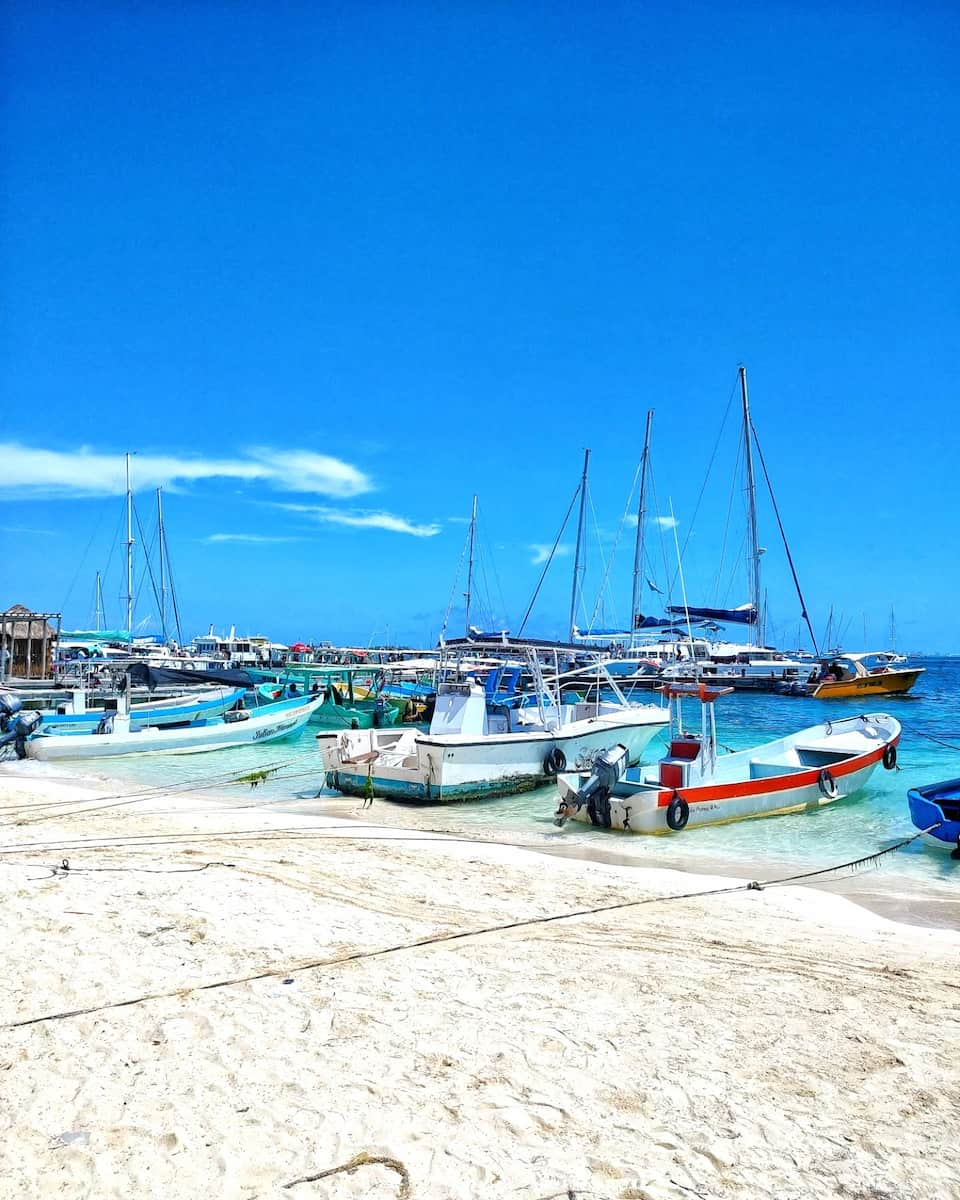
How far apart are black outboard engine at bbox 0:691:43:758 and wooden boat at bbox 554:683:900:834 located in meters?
14.8

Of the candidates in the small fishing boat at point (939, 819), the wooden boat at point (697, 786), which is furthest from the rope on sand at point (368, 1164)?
the small fishing boat at point (939, 819)

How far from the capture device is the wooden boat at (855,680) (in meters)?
50.6

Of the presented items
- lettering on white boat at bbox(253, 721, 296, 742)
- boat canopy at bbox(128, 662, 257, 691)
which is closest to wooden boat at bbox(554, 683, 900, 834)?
lettering on white boat at bbox(253, 721, 296, 742)

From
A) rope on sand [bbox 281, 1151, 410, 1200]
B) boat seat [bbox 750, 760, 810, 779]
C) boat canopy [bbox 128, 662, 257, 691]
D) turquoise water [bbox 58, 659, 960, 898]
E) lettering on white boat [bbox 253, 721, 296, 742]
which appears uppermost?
boat canopy [bbox 128, 662, 257, 691]

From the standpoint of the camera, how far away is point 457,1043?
5023mm

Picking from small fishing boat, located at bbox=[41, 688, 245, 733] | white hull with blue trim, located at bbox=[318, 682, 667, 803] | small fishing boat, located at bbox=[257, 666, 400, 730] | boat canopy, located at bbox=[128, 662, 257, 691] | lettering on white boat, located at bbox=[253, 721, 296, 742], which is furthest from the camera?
boat canopy, located at bbox=[128, 662, 257, 691]

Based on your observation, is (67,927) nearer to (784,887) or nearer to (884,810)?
(784,887)

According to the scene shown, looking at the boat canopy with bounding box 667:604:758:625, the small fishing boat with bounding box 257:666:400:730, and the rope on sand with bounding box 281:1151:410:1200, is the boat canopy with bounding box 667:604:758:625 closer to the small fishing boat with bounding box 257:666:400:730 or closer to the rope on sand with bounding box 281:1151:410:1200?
the small fishing boat with bounding box 257:666:400:730

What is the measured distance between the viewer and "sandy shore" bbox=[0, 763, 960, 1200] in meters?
3.79

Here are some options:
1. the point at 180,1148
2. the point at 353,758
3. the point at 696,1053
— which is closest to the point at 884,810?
the point at 353,758

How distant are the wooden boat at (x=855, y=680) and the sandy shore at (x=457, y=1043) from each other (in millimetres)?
44951

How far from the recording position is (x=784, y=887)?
10.5 metres

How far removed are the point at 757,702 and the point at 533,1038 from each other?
1870 inches

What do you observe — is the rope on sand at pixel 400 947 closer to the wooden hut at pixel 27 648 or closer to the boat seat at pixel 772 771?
the boat seat at pixel 772 771
